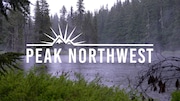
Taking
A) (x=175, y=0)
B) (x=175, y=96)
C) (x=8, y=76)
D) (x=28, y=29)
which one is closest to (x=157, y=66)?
(x=175, y=96)

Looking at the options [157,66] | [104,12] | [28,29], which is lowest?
[157,66]

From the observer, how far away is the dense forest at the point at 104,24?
21.6 m

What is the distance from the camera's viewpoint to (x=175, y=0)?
10.4m

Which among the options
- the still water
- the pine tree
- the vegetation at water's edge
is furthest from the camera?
the pine tree

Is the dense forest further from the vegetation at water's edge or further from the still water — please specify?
the vegetation at water's edge

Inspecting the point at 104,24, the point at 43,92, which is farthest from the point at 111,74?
the point at 104,24

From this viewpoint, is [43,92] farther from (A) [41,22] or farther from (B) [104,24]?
(B) [104,24]

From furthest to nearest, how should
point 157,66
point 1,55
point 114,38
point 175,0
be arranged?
point 114,38 → point 175,0 → point 1,55 → point 157,66

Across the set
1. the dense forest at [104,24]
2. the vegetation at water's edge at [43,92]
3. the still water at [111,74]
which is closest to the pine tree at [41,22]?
the dense forest at [104,24]

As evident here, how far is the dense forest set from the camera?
21.6 metres

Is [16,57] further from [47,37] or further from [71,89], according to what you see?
[47,37]

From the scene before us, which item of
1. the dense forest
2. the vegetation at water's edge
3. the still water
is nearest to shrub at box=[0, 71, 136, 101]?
the vegetation at water's edge

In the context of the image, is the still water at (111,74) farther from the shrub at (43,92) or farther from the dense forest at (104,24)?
the dense forest at (104,24)

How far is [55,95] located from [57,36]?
52.8ft
